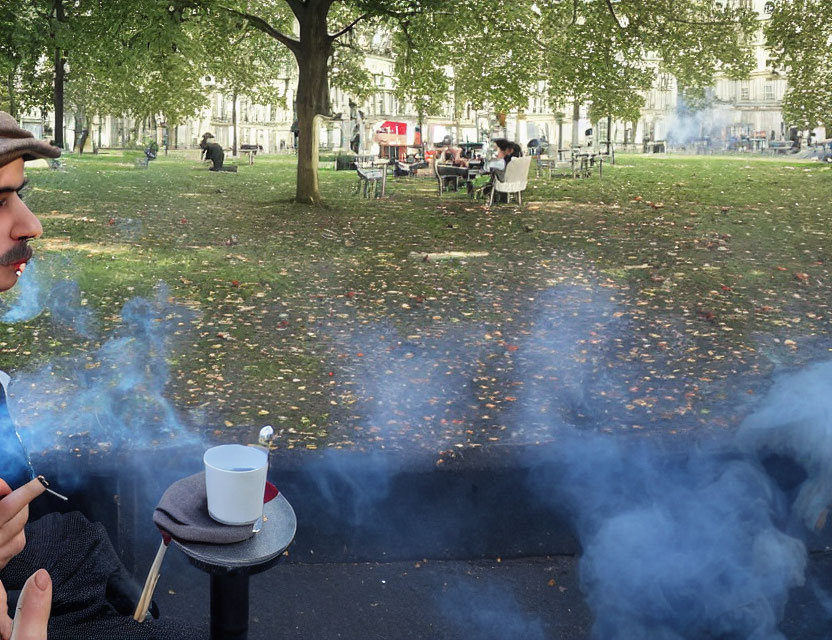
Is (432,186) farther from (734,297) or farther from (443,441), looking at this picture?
(443,441)

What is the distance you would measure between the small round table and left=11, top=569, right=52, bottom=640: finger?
664 millimetres

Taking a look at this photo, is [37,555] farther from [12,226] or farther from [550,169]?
[550,169]

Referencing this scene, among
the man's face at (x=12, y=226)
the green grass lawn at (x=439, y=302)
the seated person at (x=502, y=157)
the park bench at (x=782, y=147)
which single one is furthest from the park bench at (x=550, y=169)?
the man's face at (x=12, y=226)

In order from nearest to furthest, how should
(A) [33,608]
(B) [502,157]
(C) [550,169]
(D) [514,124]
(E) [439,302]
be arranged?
(A) [33,608] → (E) [439,302] → (B) [502,157] → (C) [550,169] → (D) [514,124]

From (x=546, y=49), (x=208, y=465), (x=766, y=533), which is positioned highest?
(x=546, y=49)

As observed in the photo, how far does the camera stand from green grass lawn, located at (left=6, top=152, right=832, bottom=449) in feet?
17.7

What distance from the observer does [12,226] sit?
1.94 m

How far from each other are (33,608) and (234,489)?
708 millimetres

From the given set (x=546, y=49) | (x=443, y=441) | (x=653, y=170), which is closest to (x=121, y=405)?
(x=443, y=441)

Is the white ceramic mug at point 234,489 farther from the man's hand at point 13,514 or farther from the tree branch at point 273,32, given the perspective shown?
the tree branch at point 273,32

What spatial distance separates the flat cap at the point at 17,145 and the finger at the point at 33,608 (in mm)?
911

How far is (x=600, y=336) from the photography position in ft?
22.9

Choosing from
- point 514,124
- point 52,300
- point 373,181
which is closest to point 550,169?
point 373,181

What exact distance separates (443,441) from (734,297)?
460cm
